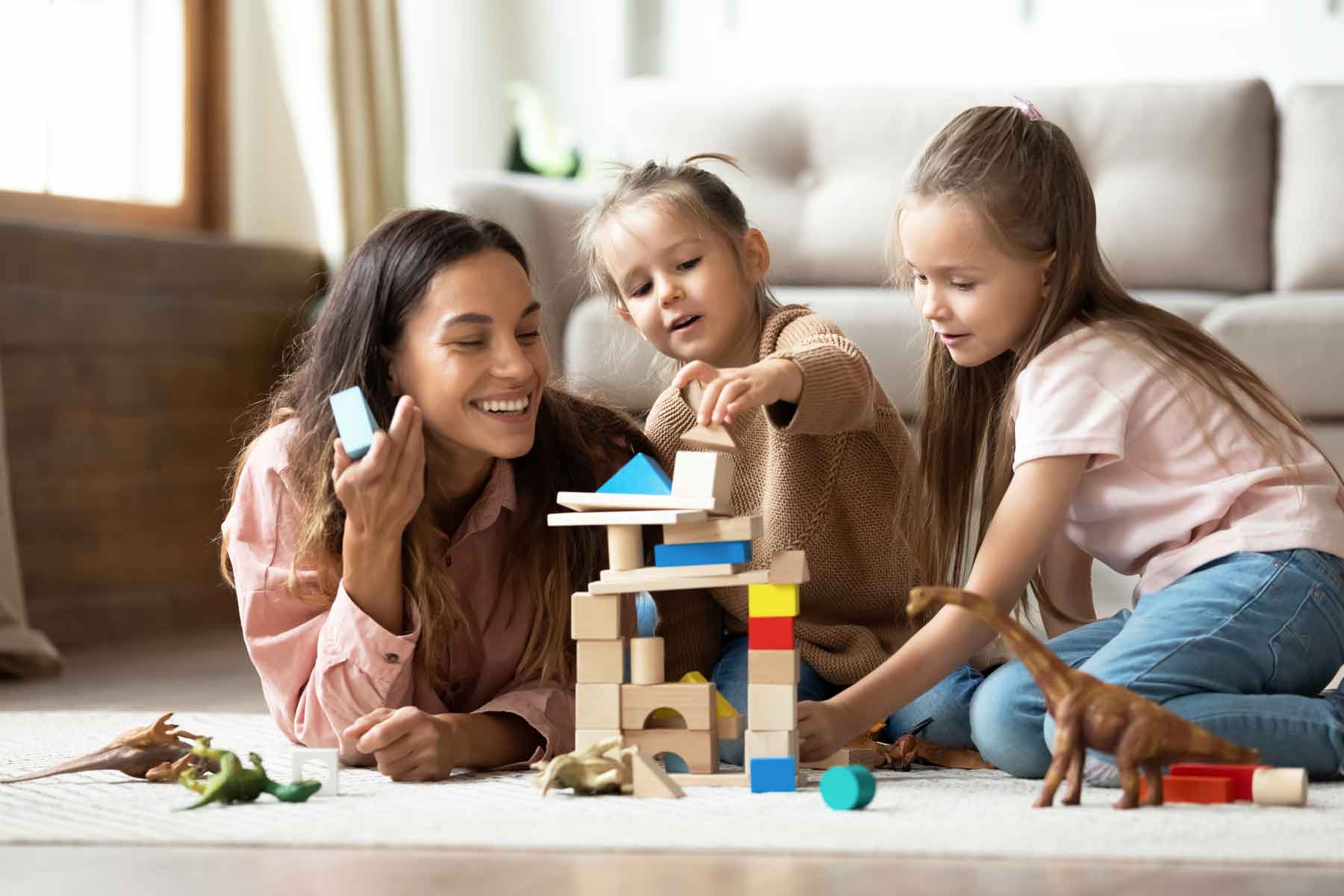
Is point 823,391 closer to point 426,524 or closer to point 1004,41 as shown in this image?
point 426,524

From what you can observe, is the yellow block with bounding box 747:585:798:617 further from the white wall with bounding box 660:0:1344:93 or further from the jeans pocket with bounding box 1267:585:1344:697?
the white wall with bounding box 660:0:1344:93

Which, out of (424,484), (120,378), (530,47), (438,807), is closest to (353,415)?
(424,484)

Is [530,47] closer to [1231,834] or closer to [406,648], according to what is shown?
[406,648]

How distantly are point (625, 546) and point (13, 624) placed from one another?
1.43m

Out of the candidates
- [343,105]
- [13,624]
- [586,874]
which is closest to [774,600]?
[586,874]

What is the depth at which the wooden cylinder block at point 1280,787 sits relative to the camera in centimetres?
120

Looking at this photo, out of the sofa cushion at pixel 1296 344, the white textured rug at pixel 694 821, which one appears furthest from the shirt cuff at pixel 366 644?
the sofa cushion at pixel 1296 344

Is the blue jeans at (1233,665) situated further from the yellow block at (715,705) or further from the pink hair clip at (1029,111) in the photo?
the pink hair clip at (1029,111)

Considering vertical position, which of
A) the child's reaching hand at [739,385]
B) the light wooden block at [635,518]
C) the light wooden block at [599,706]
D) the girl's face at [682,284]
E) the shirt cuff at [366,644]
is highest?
the girl's face at [682,284]

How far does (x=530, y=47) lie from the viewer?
4.09 m

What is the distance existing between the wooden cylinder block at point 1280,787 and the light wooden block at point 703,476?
18.8 inches

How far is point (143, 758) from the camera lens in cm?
141

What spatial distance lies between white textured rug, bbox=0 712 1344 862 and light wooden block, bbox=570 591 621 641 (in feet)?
0.46

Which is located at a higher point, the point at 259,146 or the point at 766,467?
the point at 259,146
